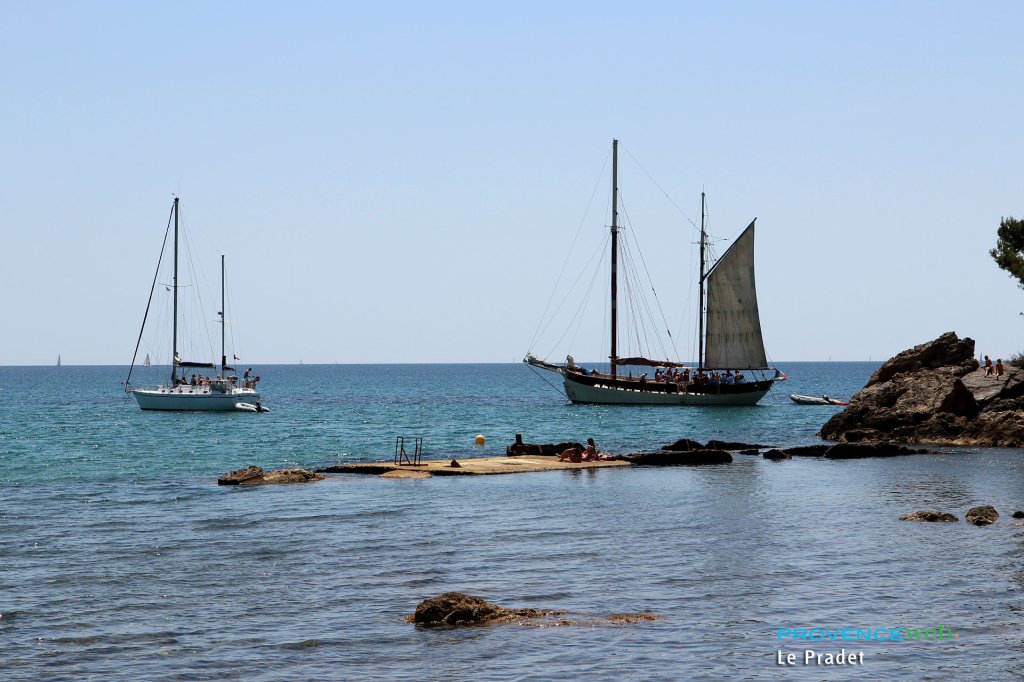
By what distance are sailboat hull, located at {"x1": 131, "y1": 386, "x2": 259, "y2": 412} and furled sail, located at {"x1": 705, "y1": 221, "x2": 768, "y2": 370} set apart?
41.8 meters

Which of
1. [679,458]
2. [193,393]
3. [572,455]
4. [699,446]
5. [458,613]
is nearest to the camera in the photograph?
[458,613]

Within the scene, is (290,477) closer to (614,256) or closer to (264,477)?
(264,477)

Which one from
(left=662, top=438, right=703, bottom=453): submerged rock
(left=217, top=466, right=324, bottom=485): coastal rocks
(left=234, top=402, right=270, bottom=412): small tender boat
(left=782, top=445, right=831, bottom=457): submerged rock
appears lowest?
(left=217, top=466, right=324, bottom=485): coastal rocks

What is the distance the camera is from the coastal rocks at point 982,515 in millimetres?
29047

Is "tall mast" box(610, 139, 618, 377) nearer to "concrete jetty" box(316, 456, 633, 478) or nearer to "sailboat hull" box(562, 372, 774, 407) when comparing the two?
"sailboat hull" box(562, 372, 774, 407)

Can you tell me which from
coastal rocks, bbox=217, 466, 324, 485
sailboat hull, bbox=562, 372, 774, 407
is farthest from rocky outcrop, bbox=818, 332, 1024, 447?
coastal rocks, bbox=217, 466, 324, 485

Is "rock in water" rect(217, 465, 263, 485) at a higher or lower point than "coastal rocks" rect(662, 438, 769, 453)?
lower

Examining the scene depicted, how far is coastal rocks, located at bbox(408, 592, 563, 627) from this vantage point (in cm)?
1912

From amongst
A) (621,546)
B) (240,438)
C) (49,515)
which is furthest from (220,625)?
(240,438)

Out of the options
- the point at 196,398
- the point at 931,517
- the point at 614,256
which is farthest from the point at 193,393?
the point at 931,517

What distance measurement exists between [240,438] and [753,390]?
52465 mm

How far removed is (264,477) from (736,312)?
2517 inches

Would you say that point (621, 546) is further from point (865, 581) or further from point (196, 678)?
point (196, 678)

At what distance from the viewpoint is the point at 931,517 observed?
98.1ft
